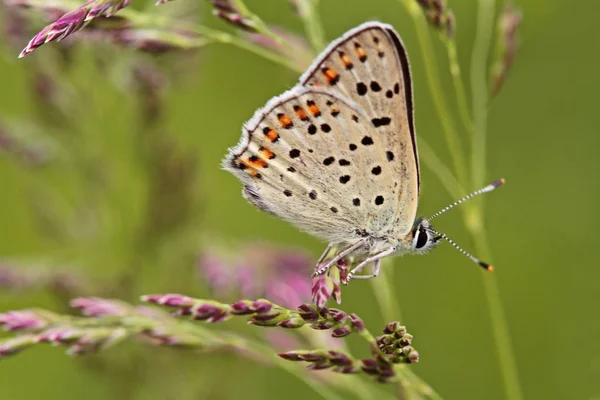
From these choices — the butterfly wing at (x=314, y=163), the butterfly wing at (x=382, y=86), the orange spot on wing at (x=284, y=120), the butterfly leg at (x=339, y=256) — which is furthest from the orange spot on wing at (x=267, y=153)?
the butterfly leg at (x=339, y=256)

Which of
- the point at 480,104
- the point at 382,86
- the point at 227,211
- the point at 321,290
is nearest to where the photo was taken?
the point at 321,290

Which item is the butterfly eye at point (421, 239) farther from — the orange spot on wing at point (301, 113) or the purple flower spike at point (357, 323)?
the purple flower spike at point (357, 323)

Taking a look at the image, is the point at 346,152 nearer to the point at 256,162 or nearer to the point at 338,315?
the point at 256,162

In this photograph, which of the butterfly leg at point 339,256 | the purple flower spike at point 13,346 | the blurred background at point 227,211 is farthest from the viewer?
the blurred background at point 227,211

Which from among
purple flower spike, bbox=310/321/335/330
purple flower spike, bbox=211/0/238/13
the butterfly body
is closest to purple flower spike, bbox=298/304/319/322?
purple flower spike, bbox=310/321/335/330

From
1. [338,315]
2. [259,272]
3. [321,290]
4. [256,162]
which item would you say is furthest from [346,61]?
[259,272]

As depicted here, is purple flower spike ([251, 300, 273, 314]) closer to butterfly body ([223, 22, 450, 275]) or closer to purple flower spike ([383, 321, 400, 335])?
purple flower spike ([383, 321, 400, 335])
